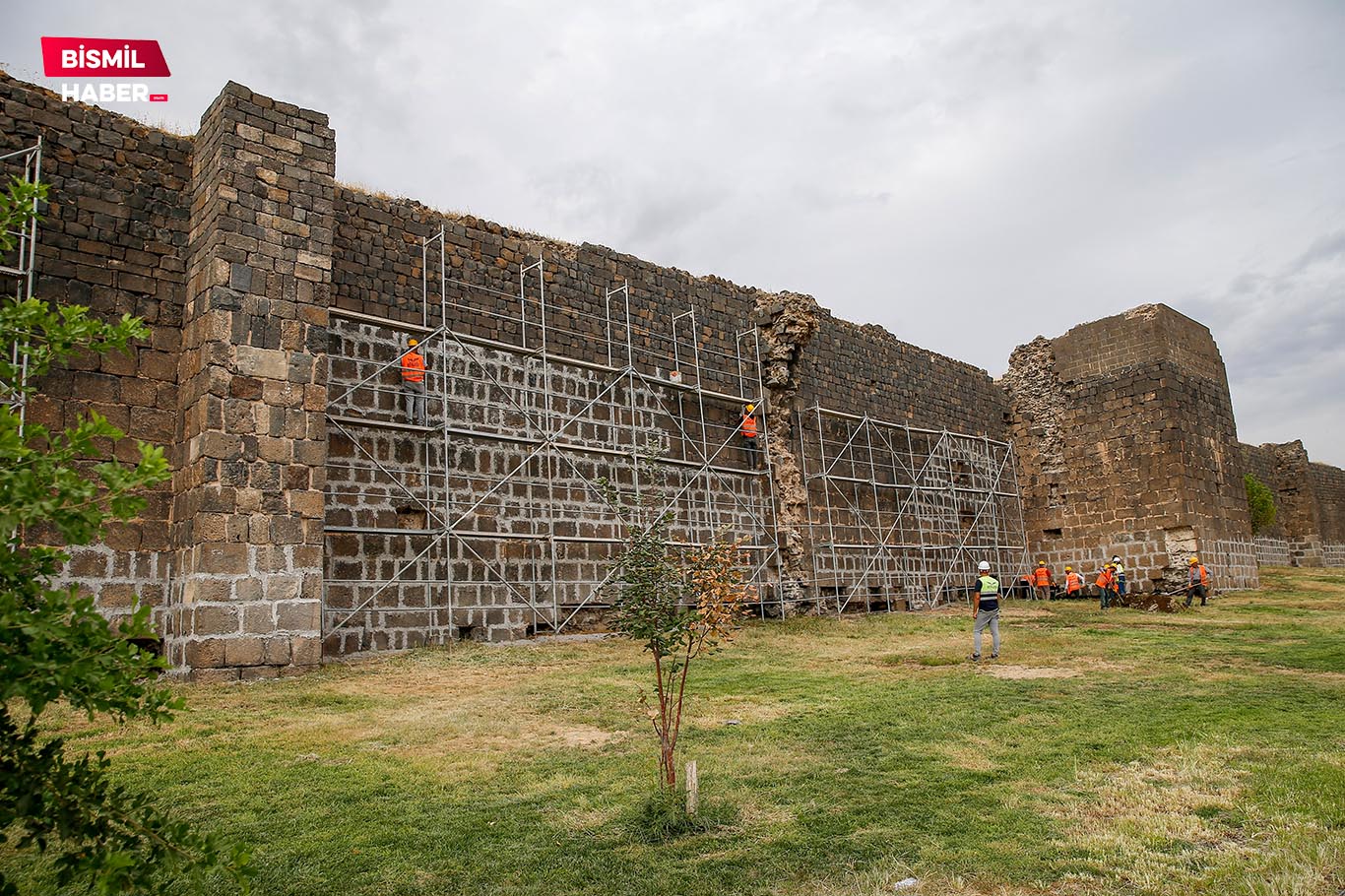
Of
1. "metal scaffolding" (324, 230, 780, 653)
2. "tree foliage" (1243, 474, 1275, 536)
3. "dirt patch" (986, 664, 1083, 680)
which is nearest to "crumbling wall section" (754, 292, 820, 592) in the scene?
"metal scaffolding" (324, 230, 780, 653)

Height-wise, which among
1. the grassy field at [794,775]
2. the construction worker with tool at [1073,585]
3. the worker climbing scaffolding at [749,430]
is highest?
the worker climbing scaffolding at [749,430]

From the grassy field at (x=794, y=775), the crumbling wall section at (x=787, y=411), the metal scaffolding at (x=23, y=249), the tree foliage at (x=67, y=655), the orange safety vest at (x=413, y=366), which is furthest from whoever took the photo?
the crumbling wall section at (x=787, y=411)

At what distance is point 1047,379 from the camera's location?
25.2 metres

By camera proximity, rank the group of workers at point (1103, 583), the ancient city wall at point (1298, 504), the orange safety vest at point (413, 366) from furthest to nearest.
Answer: the ancient city wall at point (1298, 504) < the group of workers at point (1103, 583) < the orange safety vest at point (413, 366)

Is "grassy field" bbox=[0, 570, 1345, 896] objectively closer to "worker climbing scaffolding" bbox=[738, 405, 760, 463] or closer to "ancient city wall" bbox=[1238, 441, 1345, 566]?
"worker climbing scaffolding" bbox=[738, 405, 760, 463]

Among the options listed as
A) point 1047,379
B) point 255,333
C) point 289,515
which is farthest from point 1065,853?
point 1047,379

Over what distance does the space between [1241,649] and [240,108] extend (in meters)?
14.4

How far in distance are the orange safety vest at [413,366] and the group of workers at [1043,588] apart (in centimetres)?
810

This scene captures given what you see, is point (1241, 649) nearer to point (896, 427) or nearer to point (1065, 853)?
point (1065, 853)

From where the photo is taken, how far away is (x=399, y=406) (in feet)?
42.1

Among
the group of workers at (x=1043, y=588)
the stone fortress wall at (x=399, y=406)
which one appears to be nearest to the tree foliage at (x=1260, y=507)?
the stone fortress wall at (x=399, y=406)

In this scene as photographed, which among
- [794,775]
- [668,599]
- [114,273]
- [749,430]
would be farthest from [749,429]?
[668,599]

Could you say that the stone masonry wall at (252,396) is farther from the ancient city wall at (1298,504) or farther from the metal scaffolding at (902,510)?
the ancient city wall at (1298,504)

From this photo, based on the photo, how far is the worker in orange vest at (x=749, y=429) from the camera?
17.9m
